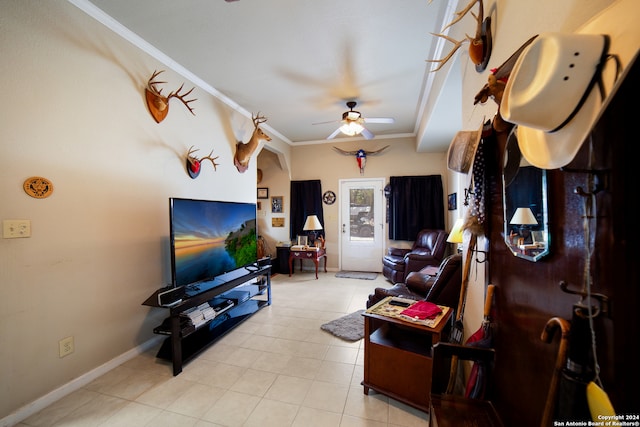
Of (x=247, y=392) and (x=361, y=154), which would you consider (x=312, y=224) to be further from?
(x=247, y=392)

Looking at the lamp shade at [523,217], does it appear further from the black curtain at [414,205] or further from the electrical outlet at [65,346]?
the black curtain at [414,205]

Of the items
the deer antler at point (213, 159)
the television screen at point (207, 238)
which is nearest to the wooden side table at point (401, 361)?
the television screen at point (207, 238)

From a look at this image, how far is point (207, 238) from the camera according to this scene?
265cm

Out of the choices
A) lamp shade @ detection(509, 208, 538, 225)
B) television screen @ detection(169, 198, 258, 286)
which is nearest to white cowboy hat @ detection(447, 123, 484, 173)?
lamp shade @ detection(509, 208, 538, 225)

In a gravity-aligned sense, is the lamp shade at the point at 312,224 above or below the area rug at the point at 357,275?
above

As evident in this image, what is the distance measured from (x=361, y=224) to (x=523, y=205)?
4688 millimetres

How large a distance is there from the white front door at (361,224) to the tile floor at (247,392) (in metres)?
2.95

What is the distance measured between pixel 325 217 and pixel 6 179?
184 inches

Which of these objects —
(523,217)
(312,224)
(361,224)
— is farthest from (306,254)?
(523,217)

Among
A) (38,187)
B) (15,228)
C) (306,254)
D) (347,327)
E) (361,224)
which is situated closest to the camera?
(15,228)

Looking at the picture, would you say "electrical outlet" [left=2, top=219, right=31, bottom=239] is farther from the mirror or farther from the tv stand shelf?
the mirror

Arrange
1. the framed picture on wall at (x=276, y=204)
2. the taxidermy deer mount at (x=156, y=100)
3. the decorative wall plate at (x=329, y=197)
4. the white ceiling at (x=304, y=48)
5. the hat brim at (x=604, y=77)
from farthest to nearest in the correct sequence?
the framed picture on wall at (x=276, y=204) < the decorative wall plate at (x=329, y=197) < the taxidermy deer mount at (x=156, y=100) < the white ceiling at (x=304, y=48) < the hat brim at (x=604, y=77)

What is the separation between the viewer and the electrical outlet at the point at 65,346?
184 centimetres

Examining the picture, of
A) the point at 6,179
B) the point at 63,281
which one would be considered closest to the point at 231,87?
the point at 6,179
